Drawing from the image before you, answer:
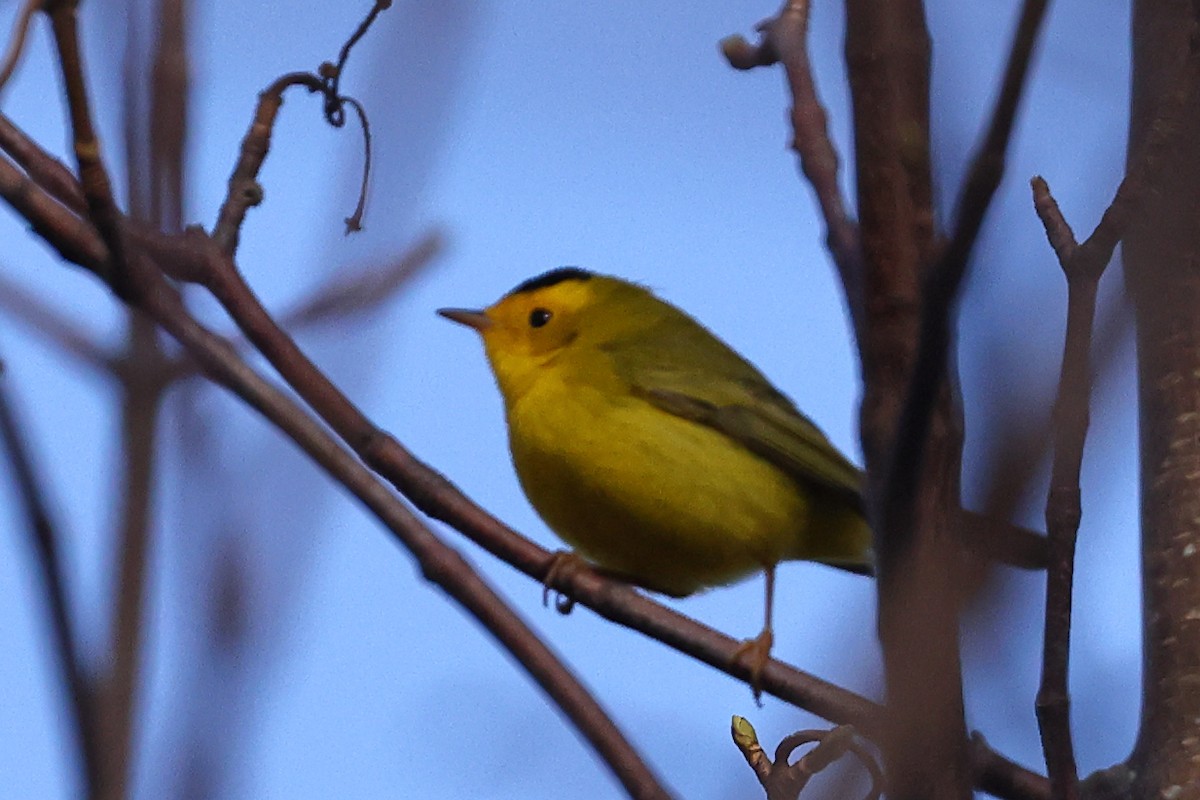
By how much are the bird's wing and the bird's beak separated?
1.78 ft

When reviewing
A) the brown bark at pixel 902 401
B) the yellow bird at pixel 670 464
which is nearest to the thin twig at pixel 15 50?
the brown bark at pixel 902 401

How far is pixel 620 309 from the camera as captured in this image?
475cm

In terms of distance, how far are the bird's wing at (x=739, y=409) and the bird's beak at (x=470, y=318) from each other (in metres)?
0.54

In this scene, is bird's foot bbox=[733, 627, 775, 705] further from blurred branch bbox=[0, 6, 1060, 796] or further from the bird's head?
the bird's head

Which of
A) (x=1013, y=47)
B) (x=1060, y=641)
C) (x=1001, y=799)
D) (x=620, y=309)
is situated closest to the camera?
(x=1013, y=47)

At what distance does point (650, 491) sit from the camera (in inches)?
147

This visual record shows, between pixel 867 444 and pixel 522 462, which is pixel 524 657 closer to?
pixel 867 444

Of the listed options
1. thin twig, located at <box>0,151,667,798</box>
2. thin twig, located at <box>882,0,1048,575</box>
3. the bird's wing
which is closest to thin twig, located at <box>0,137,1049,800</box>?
thin twig, located at <box>0,151,667,798</box>

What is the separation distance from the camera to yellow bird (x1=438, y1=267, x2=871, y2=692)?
3.76m

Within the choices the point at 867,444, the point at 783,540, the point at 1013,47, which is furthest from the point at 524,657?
the point at 783,540

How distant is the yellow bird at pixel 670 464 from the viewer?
376 centimetres

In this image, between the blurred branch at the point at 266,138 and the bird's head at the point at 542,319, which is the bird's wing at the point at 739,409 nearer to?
the bird's head at the point at 542,319

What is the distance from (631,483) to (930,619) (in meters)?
2.60

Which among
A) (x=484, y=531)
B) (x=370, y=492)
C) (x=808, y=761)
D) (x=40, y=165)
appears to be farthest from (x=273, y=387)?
(x=808, y=761)
